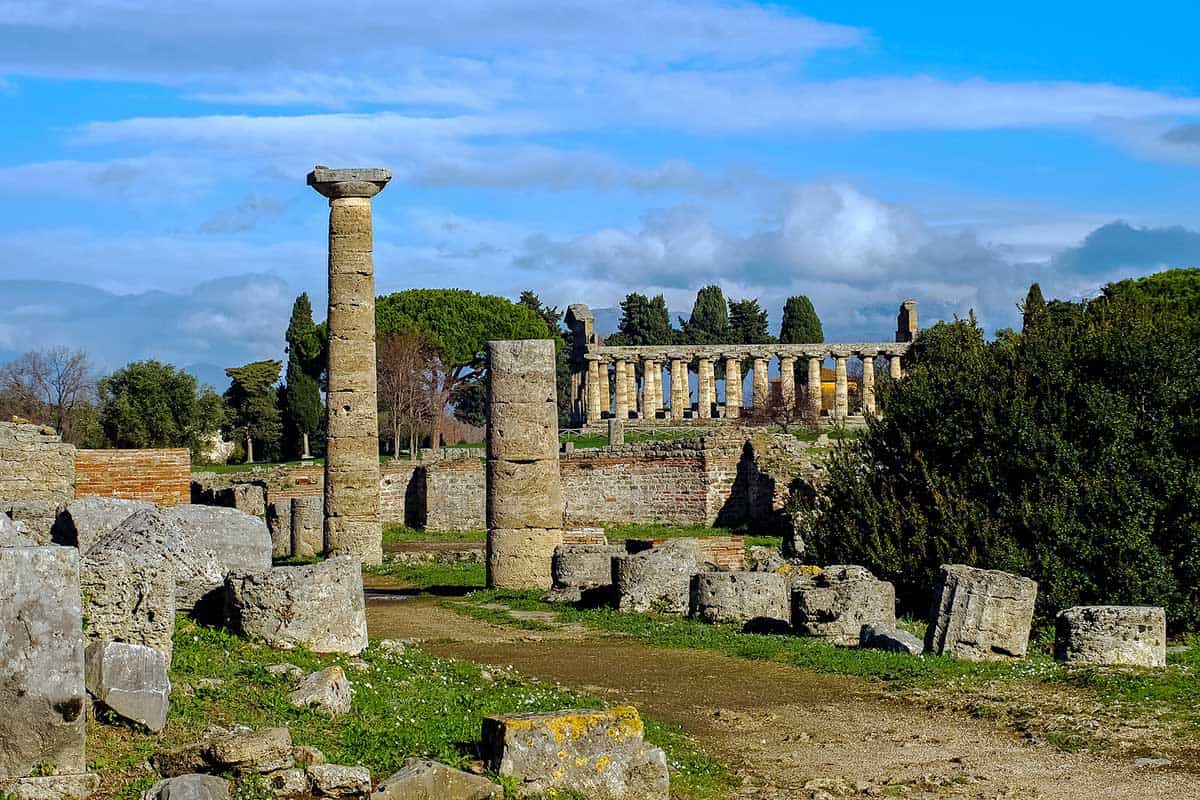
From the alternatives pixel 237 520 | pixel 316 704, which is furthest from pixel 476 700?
pixel 237 520

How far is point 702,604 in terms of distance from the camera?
19625mm

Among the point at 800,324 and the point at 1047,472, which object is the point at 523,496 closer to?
the point at 1047,472

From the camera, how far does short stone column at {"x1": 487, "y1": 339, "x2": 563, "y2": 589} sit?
24562 mm

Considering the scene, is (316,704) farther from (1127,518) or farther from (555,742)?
(1127,518)

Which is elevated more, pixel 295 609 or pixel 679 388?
pixel 679 388

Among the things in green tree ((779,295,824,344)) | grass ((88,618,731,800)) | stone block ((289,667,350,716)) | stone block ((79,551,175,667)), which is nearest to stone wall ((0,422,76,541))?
grass ((88,618,731,800))

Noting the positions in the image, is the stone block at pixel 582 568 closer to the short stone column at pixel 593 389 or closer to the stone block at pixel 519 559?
the stone block at pixel 519 559

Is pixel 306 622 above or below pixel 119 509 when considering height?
below

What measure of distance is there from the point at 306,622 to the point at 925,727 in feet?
17.7

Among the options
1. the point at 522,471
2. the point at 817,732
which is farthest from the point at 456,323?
the point at 817,732

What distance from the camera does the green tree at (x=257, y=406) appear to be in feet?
245

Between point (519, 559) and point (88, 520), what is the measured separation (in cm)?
1035

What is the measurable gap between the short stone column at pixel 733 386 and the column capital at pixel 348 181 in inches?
2411

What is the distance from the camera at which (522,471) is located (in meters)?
24.7
